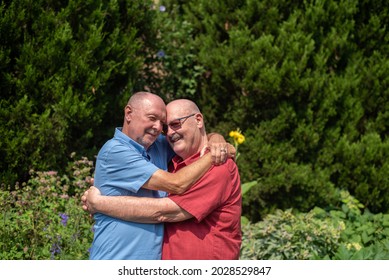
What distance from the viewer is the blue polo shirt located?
330 centimetres

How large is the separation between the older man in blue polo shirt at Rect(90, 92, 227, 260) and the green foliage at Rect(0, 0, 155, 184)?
242cm

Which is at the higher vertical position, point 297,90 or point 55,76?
point 55,76

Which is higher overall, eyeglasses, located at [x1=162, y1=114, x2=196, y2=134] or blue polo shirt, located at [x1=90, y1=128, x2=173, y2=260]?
eyeglasses, located at [x1=162, y1=114, x2=196, y2=134]

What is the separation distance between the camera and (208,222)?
3.38 metres

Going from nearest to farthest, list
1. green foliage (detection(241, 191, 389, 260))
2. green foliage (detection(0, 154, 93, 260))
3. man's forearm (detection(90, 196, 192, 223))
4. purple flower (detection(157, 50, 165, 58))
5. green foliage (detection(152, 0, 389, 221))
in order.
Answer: man's forearm (detection(90, 196, 192, 223))
green foliage (detection(0, 154, 93, 260))
green foliage (detection(241, 191, 389, 260))
green foliage (detection(152, 0, 389, 221))
purple flower (detection(157, 50, 165, 58))

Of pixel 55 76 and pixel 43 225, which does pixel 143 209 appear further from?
pixel 55 76

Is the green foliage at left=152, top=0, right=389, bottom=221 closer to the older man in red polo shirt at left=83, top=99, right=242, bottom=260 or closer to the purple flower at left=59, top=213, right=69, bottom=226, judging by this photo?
the purple flower at left=59, top=213, right=69, bottom=226

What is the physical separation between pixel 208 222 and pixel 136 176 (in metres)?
0.44

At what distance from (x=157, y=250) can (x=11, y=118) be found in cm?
278

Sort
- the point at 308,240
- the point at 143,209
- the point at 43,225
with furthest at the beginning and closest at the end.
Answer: the point at 308,240
the point at 43,225
the point at 143,209

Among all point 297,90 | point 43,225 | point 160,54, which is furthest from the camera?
point 160,54

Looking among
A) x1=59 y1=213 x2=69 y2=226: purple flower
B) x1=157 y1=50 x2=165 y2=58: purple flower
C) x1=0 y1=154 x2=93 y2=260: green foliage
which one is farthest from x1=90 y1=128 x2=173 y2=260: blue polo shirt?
x1=157 y1=50 x2=165 y2=58: purple flower

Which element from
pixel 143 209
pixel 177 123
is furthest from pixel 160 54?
pixel 143 209
